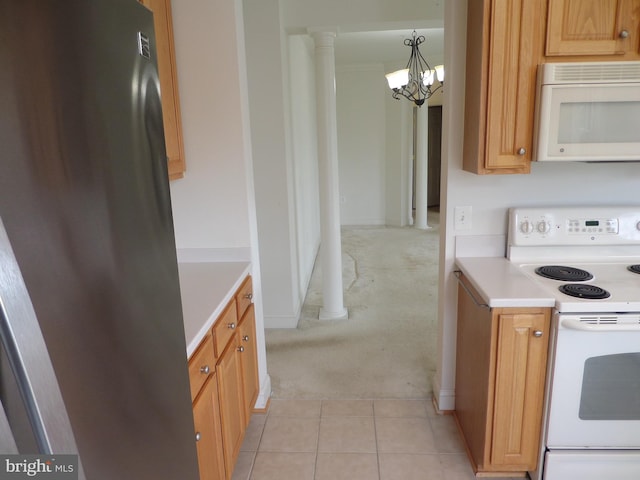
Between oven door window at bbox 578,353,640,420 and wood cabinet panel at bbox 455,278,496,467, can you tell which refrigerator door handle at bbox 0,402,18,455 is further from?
oven door window at bbox 578,353,640,420

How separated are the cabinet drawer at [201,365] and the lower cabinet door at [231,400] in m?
0.10

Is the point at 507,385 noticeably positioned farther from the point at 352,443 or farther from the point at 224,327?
the point at 224,327

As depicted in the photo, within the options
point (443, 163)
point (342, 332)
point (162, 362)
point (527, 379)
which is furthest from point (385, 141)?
point (162, 362)

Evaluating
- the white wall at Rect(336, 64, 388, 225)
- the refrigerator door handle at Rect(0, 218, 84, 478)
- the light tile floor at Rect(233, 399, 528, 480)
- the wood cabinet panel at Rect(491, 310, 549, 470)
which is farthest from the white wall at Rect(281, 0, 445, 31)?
the white wall at Rect(336, 64, 388, 225)

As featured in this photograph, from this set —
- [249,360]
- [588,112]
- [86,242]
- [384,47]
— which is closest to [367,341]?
[249,360]

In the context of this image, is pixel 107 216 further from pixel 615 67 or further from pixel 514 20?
pixel 615 67

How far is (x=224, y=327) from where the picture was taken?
1.79m

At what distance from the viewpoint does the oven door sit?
166cm

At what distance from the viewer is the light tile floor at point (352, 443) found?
2047 millimetres

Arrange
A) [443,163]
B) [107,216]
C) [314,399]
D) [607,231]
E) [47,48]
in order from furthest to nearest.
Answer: [314,399]
[443,163]
[607,231]
[107,216]
[47,48]

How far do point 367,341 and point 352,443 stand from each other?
1161 mm

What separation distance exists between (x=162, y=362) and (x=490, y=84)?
5.44 ft

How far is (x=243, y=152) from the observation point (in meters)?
2.22

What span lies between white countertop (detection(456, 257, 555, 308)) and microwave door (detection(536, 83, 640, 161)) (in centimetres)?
52
